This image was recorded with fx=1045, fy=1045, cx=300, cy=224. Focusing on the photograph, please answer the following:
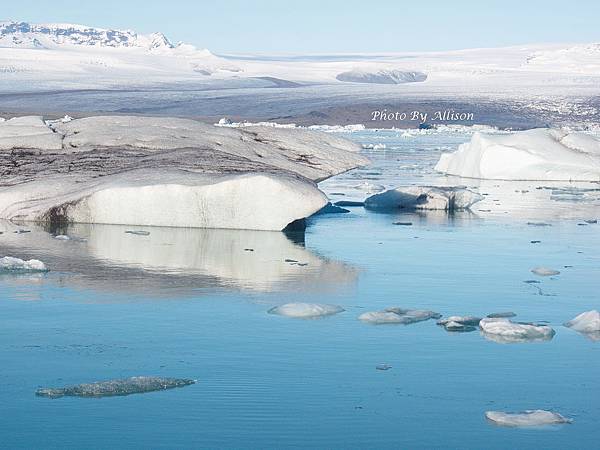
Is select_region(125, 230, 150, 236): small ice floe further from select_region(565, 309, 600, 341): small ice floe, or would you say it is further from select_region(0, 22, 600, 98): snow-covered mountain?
select_region(0, 22, 600, 98): snow-covered mountain

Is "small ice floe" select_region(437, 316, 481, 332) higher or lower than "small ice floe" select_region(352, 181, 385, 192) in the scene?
higher

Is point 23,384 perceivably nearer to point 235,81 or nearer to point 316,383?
point 316,383

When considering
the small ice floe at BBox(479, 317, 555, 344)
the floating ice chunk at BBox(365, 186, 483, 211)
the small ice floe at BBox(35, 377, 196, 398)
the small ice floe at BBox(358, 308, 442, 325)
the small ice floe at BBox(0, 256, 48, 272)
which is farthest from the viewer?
the floating ice chunk at BBox(365, 186, 483, 211)

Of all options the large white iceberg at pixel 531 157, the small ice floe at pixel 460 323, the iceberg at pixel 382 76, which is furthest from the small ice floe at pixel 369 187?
the iceberg at pixel 382 76

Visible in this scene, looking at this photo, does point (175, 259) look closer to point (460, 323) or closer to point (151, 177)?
point (151, 177)

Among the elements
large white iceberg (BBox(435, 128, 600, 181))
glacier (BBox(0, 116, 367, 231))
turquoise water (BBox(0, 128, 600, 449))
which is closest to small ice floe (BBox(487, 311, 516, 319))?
turquoise water (BBox(0, 128, 600, 449))

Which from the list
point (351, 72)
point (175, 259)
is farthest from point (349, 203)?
point (351, 72)
